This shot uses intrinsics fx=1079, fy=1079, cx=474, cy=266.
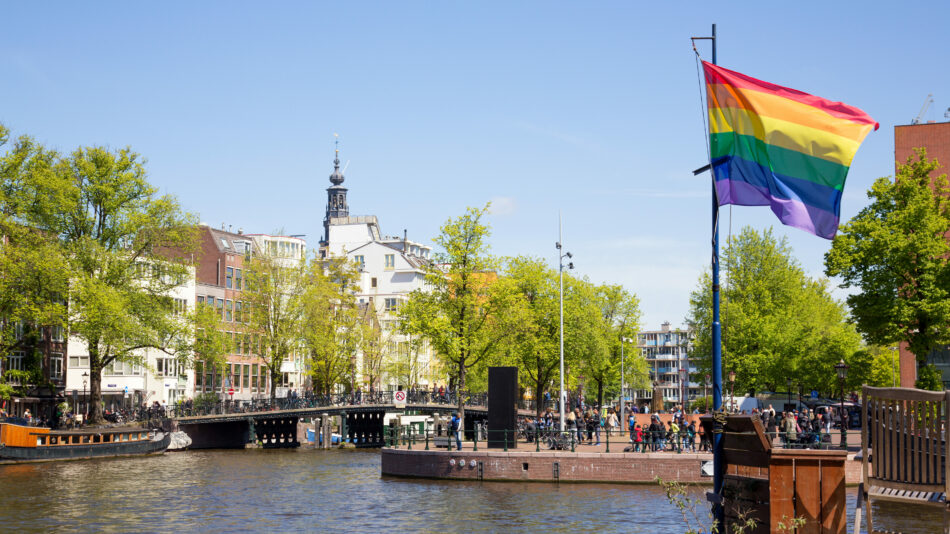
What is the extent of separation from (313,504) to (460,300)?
2606 cm

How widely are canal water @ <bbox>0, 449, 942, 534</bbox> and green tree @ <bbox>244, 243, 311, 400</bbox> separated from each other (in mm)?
29923

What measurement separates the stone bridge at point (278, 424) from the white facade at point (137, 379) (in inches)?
216

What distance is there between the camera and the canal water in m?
31.6

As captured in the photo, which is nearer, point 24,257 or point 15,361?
point 24,257

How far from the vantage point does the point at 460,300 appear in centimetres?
6256

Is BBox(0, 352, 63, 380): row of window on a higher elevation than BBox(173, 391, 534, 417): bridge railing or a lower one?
higher

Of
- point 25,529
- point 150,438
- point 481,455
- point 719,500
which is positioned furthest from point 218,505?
point 150,438

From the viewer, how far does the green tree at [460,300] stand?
62344 millimetres

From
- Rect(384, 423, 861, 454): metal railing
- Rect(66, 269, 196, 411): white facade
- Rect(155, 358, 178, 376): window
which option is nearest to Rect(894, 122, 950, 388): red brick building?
Rect(384, 423, 861, 454): metal railing

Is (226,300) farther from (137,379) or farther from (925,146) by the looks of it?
(925,146)

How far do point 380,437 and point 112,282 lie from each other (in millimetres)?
28177

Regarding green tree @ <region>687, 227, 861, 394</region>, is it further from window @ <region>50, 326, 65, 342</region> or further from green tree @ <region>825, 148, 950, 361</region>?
window @ <region>50, 326, 65, 342</region>

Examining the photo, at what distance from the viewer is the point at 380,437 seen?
286 ft

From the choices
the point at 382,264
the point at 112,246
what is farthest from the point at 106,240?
the point at 382,264
